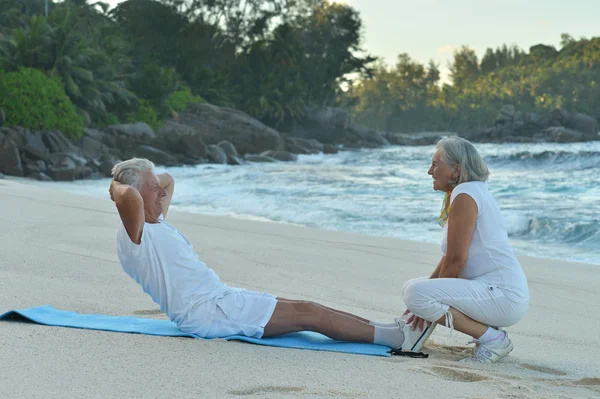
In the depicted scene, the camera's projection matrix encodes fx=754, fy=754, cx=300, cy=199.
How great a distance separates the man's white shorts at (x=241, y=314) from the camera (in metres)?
3.87

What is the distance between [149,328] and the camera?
3980 mm

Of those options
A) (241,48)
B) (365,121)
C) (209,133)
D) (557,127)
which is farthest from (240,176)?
(365,121)

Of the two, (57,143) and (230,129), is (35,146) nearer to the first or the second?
(57,143)

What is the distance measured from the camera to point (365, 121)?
123250 millimetres

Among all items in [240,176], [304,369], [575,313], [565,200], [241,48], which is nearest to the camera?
[304,369]

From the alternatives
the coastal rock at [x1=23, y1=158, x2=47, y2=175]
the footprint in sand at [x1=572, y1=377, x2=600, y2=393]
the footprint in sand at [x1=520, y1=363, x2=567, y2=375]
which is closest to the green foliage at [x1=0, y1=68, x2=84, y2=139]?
the coastal rock at [x1=23, y1=158, x2=47, y2=175]

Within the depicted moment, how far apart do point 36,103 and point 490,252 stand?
1000 inches

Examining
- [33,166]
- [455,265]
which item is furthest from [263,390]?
[33,166]

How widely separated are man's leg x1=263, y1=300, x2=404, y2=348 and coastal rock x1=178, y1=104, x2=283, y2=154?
37.1 metres

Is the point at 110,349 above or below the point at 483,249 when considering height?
below

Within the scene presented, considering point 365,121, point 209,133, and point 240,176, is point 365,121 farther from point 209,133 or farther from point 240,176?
point 240,176

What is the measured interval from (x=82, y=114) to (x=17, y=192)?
Answer: 2046 cm

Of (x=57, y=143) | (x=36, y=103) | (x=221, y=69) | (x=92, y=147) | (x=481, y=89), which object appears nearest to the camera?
(x=57, y=143)

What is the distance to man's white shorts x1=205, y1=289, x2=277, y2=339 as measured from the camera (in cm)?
387
